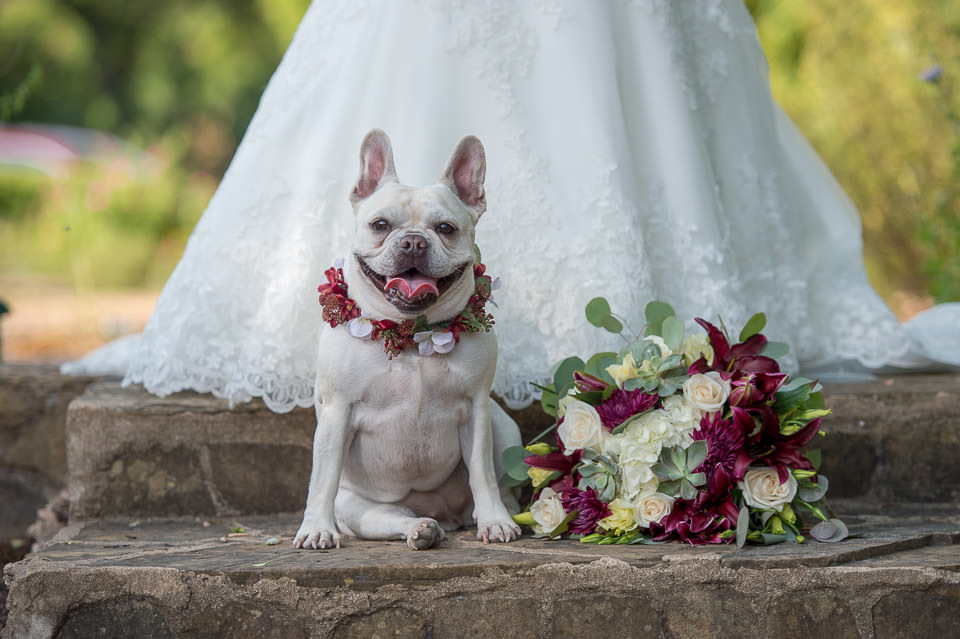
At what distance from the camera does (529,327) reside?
8.57ft

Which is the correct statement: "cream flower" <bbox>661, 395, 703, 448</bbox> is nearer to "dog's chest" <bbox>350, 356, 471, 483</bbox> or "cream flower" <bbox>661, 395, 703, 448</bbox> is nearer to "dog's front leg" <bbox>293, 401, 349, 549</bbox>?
"dog's chest" <bbox>350, 356, 471, 483</bbox>

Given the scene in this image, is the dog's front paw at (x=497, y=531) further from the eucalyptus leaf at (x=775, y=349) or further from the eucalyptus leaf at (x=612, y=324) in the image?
the eucalyptus leaf at (x=775, y=349)

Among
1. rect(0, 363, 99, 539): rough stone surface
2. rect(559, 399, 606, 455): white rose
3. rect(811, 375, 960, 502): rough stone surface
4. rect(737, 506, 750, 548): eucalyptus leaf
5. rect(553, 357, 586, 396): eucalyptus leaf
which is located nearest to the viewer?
rect(737, 506, 750, 548): eucalyptus leaf

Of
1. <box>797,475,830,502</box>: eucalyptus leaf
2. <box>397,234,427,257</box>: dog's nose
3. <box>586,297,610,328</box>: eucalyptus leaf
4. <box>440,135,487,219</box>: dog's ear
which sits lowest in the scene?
<box>797,475,830,502</box>: eucalyptus leaf

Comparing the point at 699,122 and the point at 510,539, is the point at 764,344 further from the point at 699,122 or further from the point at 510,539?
the point at 699,122

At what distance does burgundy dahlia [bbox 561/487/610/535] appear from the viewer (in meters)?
2.18

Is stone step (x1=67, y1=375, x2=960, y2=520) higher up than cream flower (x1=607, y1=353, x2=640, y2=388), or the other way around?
cream flower (x1=607, y1=353, x2=640, y2=388)

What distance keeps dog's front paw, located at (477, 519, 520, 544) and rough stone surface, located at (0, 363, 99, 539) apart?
1.74 meters

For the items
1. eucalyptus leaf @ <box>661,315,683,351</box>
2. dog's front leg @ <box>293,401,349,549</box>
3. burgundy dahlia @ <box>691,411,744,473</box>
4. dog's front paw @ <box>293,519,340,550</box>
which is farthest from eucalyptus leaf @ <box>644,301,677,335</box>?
dog's front paw @ <box>293,519,340,550</box>

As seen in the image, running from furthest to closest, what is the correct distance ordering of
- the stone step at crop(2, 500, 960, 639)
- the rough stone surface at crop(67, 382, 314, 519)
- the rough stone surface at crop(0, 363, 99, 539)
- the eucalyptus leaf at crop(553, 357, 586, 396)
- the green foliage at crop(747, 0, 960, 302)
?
the green foliage at crop(747, 0, 960, 302)
the rough stone surface at crop(0, 363, 99, 539)
the rough stone surface at crop(67, 382, 314, 519)
the eucalyptus leaf at crop(553, 357, 586, 396)
the stone step at crop(2, 500, 960, 639)

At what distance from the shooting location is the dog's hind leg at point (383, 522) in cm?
206

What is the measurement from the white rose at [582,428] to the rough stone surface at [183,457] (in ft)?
2.54

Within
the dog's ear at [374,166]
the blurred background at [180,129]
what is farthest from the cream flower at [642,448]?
the blurred background at [180,129]

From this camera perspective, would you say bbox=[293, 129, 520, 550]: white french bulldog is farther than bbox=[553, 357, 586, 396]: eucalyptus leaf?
No
